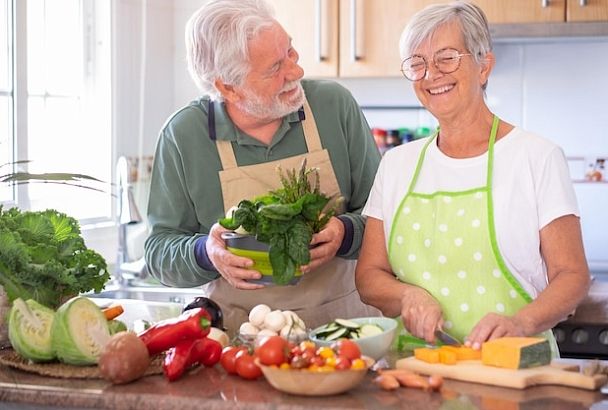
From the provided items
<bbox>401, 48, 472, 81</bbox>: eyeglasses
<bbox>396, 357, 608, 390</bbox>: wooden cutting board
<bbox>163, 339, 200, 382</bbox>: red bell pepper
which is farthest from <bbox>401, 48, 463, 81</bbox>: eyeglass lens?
<bbox>163, 339, 200, 382</bbox>: red bell pepper

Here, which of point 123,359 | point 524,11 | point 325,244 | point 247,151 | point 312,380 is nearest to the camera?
point 312,380

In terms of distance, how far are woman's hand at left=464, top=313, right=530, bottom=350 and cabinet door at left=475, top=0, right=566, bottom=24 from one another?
85.1 inches

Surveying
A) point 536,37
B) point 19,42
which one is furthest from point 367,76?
point 19,42

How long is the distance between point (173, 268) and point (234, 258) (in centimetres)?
31

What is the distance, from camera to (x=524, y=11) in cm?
379

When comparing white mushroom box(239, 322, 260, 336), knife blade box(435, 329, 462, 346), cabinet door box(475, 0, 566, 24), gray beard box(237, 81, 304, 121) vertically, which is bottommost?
knife blade box(435, 329, 462, 346)

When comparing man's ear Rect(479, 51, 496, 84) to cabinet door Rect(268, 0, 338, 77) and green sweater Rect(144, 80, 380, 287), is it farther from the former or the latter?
cabinet door Rect(268, 0, 338, 77)

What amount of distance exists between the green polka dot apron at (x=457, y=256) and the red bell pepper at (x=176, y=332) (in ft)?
1.68

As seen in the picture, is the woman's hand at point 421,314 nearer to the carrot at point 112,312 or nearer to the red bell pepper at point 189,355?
the red bell pepper at point 189,355

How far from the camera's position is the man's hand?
7.02ft

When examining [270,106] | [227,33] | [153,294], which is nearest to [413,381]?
[270,106]

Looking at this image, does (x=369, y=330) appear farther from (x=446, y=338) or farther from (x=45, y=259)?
(x=45, y=259)

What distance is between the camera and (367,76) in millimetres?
4090

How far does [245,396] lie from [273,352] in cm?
9
